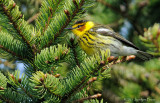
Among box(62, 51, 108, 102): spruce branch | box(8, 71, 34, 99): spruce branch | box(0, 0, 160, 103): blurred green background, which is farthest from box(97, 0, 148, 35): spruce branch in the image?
box(8, 71, 34, 99): spruce branch

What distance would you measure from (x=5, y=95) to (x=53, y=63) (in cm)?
48

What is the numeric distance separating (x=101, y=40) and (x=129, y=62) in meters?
0.85

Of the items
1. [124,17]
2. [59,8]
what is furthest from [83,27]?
[59,8]

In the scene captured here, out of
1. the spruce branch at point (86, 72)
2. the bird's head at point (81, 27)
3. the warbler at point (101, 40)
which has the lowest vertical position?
the spruce branch at point (86, 72)

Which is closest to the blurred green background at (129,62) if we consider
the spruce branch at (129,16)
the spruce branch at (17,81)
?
the spruce branch at (129,16)

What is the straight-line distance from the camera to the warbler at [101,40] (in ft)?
9.07

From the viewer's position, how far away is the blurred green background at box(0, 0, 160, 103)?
8.88ft

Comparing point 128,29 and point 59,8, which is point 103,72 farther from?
point 128,29

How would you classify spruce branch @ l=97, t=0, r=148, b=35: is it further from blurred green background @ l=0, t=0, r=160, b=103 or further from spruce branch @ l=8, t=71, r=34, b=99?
spruce branch @ l=8, t=71, r=34, b=99

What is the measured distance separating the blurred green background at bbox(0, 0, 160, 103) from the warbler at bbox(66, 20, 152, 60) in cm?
19

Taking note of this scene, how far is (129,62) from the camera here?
340 centimetres

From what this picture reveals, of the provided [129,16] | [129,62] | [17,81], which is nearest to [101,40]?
[129,62]

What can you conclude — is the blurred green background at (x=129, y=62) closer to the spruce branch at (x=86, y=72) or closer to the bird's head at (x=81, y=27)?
the bird's head at (x=81, y=27)

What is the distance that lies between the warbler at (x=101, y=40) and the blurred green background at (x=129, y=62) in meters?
0.19
